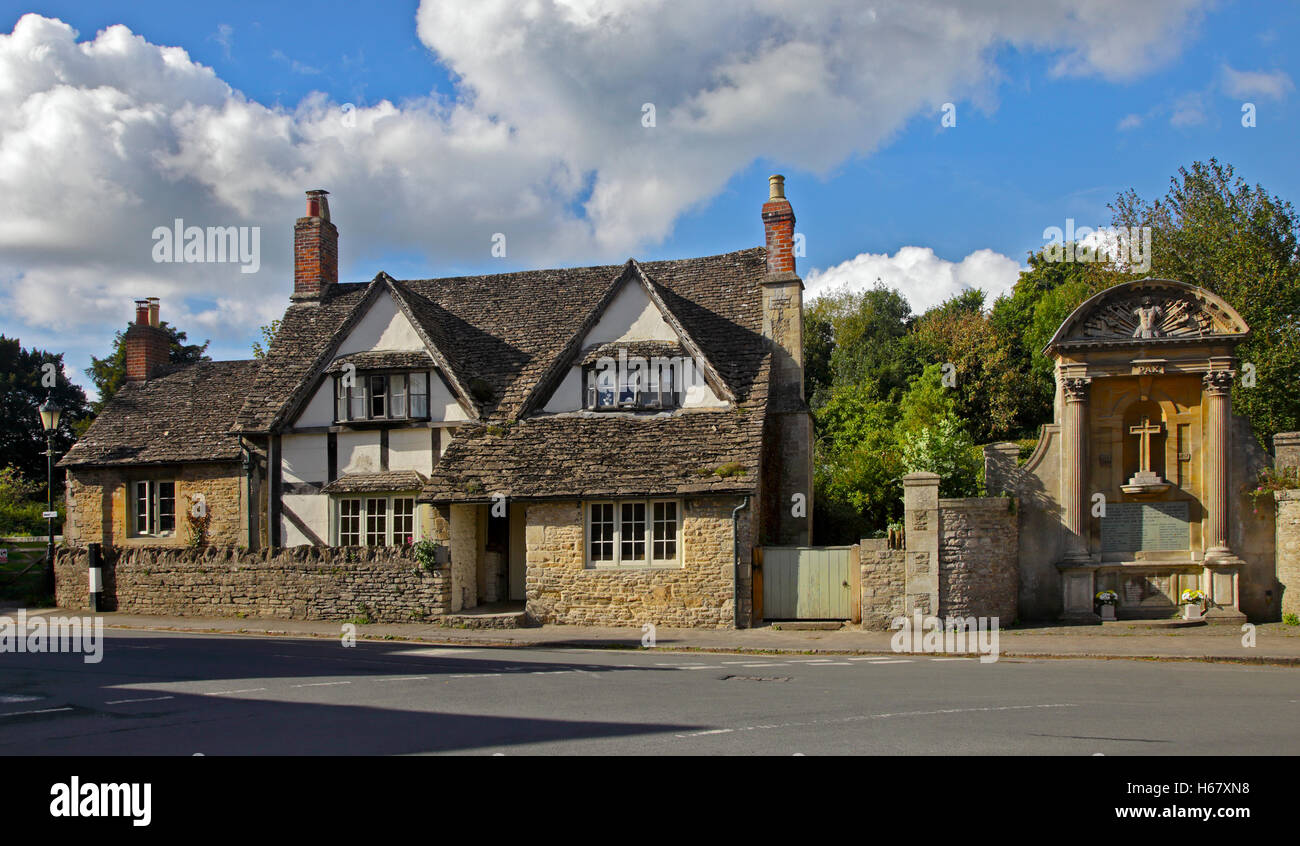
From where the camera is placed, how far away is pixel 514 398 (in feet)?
78.8

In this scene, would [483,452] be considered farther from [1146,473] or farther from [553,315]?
[1146,473]

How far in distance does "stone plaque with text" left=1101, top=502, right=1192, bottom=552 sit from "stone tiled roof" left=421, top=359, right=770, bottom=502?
7.44 metres

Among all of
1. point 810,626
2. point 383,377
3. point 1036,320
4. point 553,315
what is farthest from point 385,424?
point 1036,320

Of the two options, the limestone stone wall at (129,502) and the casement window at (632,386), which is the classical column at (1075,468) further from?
the limestone stone wall at (129,502)

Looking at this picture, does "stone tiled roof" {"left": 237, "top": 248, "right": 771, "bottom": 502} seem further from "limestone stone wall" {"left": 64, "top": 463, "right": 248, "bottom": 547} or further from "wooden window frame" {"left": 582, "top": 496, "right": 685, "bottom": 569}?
"limestone stone wall" {"left": 64, "top": 463, "right": 248, "bottom": 547}

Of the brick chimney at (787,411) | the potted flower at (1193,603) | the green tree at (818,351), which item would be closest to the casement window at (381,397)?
the brick chimney at (787,411)

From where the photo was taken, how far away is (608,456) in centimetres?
2155

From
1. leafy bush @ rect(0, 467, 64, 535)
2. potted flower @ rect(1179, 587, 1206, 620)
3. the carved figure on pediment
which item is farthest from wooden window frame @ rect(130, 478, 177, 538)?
potted flower @ rect(1179, 587, 1206, 620)

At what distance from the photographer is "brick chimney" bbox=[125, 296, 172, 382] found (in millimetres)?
30250

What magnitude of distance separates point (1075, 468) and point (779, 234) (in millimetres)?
9108

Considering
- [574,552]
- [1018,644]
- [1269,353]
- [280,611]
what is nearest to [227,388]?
[280,611]

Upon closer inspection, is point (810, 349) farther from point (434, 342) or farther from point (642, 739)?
point (642, 739)

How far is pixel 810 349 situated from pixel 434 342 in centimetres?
3384

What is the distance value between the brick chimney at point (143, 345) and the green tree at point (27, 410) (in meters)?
22.5
